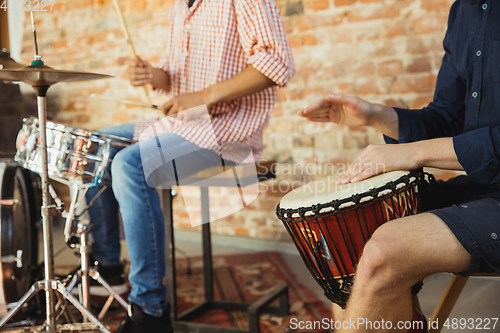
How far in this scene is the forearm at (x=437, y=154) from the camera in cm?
95

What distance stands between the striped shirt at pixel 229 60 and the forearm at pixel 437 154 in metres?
0.69

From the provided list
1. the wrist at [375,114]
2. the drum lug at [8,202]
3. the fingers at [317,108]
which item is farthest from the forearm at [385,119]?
the drum lug at [8,202]

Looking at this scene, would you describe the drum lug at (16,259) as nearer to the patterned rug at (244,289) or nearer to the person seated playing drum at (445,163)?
the patterned rug at (244,289)

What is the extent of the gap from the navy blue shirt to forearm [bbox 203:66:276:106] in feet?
1.63

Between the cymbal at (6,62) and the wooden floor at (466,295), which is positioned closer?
the cymbal at (6,62)

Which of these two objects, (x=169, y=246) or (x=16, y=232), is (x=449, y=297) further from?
(x=16, y=232)

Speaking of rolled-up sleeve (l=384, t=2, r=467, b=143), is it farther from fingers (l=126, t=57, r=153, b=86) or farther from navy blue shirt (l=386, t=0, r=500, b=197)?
fingers (l=126, t=57, r=153, b=86)

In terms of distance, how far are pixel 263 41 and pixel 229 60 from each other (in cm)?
17

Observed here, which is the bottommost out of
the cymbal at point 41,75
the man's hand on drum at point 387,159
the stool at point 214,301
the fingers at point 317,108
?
the stool at point 214,301

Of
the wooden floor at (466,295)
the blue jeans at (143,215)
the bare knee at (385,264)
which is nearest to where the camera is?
the bare knee at (385,264)

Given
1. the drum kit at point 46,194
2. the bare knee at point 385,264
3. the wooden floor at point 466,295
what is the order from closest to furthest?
the bare knee at point 385,264 → the drum kit at point 46,194 → the wooden floor at point 466,295

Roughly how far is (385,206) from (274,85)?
2.50 ft

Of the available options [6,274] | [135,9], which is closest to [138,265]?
[6,274]

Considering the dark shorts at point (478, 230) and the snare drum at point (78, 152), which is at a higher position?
the snare drum at point (78, 152)
